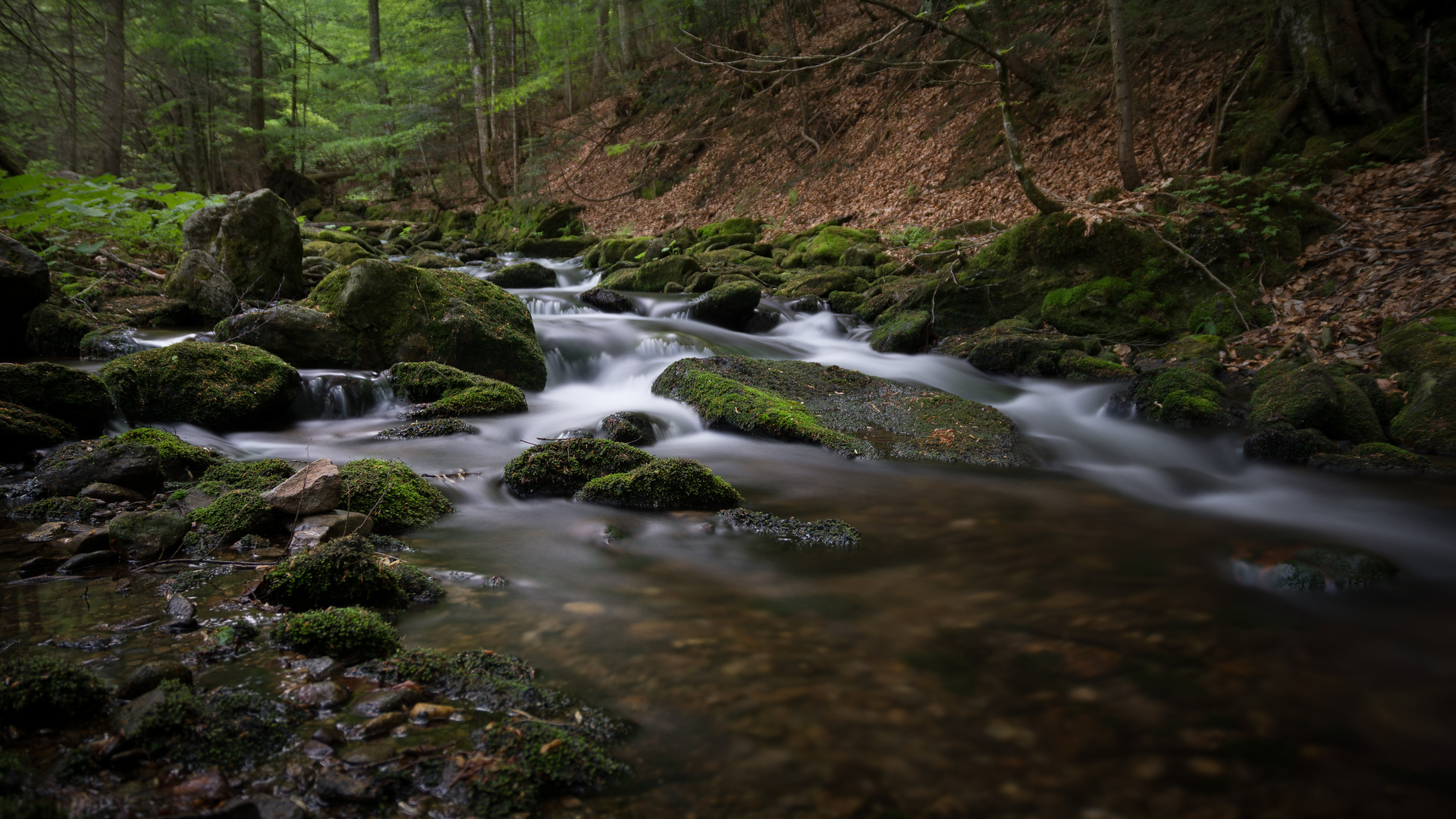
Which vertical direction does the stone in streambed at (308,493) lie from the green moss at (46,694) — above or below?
above

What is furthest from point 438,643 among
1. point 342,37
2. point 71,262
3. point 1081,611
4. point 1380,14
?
point 342,37

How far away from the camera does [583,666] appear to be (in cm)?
265

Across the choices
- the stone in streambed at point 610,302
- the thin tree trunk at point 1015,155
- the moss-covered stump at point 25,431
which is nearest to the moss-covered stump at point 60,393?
the moss-covered stump at point 25,431

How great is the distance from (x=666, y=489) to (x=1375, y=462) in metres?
5.52

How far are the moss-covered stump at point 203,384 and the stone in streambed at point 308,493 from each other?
9.06ft

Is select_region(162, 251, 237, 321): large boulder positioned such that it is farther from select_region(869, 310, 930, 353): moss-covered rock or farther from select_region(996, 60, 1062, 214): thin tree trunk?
select_region(996, 60, 1062, 214): thin tree trunk

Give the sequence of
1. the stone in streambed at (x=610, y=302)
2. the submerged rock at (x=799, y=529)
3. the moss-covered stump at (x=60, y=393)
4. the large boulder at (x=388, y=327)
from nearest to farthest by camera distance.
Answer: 1. the submerged rock at (x=799, y=529)
2. the moss-covered stump at (x=60, y=393)
3. the large boulder at (x=388, y=327)
4. the stone in streambed at (x=610, y=302)

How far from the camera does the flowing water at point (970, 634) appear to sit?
205cm

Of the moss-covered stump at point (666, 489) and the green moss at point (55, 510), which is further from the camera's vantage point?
the moss-covered stump at point (666, 489)

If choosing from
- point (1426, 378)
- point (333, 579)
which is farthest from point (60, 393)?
→ point (1426, 378)

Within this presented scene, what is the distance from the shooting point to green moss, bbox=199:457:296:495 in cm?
412

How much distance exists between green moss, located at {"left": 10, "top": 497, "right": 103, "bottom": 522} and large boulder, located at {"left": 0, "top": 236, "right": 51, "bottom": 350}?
4.93m

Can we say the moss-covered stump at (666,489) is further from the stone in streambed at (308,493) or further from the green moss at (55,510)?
the green moss at (55,510)

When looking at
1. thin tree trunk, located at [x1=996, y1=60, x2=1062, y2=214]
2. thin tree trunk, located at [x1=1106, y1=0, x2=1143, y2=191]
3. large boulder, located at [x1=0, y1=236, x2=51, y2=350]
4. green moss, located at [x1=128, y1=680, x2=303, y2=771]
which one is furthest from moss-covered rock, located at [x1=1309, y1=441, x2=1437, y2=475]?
Answer: large boulder, located at [x1=0, y1=236, x2=51, y2=350]
